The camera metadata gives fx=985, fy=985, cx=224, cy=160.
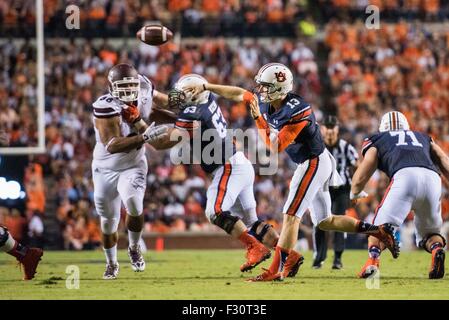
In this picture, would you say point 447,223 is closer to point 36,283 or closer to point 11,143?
point 11,143

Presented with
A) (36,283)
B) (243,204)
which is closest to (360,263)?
(243,204)

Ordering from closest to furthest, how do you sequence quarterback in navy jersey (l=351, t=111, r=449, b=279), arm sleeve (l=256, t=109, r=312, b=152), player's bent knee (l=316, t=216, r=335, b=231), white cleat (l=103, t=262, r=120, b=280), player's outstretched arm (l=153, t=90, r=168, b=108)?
arm sleeve (l=256, t=109, r=312, b=152) → quarterback in navy jersey (l=351, t=111, r=449, b=279) → player's bent knee (l=316, t=216, r=335, b=231) → white cleat (l=103, t=262, r=120, b=280) → player's outstretched arm (l=153, t=90, r=168, b=108)

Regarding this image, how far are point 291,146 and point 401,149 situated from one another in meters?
1.09

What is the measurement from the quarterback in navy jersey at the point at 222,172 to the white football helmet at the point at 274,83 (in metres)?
0.78

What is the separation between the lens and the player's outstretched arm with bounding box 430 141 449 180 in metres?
9.50

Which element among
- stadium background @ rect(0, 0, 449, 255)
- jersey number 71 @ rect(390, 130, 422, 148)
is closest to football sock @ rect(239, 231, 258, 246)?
jersey number 71 @ rect(390, 130, 422, 148)

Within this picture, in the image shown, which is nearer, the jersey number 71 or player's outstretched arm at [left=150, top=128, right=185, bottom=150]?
player's outstretched arm at [left=150, top=128, right=185, bottom=150]

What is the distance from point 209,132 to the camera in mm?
9695

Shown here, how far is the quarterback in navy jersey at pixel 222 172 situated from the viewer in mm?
9477

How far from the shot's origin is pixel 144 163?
999 centimetres

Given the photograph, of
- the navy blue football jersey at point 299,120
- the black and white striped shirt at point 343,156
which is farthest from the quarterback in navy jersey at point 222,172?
the black and white striped shirt at point 343,156

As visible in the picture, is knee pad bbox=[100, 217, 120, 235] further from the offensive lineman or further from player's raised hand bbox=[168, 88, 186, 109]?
player's raised hand bbox=[168, 88, 186, 109]

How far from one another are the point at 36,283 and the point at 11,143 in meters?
6.10

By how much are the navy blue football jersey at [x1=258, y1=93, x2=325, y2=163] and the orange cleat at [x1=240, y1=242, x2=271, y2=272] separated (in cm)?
90
